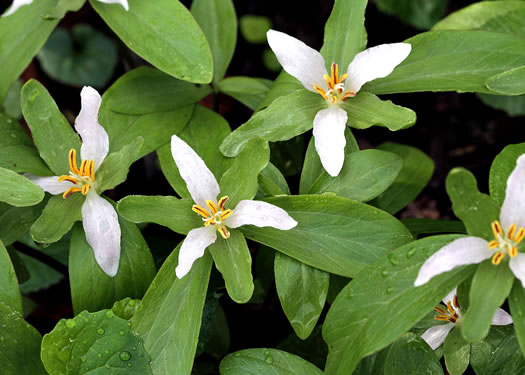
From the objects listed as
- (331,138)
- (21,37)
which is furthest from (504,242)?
(21,37)

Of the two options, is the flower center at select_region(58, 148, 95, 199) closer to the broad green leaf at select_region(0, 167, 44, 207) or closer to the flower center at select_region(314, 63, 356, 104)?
the broad green leaf at select_region(0, 167, 44, 207)

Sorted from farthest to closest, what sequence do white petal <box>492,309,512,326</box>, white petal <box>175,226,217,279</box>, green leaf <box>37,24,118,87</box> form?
green leaf <box>37,24,118,87</box>
white petal <box>492,309,512,326</box>
white petal <box>175,226,217,279</box>

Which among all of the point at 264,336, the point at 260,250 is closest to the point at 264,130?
the point at 260,250

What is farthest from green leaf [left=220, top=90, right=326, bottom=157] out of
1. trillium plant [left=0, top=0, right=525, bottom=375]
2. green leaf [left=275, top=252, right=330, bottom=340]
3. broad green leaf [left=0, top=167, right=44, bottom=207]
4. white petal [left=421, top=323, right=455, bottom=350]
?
white petal [left=421, top=323, right=455, bottom=350]

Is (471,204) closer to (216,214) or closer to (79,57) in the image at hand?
(216,214)

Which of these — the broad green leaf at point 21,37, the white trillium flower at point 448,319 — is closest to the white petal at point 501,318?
the white trillium flower at point 448,319
